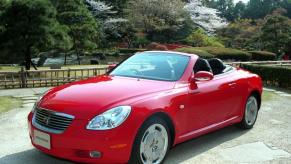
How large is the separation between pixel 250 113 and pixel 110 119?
3.75 meters

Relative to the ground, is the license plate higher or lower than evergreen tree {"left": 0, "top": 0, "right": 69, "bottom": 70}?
lower

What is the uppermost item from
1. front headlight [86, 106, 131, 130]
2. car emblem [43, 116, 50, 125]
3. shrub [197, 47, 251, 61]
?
front headlight [86, 106, 131, 130]

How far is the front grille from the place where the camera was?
4516mm

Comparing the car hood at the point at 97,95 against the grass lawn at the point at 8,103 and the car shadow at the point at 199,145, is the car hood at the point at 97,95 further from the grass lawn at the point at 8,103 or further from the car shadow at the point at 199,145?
the grass lawn at the point at 8,103

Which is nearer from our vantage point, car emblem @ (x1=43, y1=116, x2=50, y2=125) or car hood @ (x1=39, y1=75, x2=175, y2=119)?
car hood @ (x1=39, y1=75, x2=175, y2=119)

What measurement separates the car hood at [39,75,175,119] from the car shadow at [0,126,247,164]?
26.1 inches

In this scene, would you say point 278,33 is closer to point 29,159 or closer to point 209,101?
point 209,101

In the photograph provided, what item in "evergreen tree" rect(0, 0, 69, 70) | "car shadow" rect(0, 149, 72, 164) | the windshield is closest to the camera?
"car shadow" rect(0, 149, 72, 164)

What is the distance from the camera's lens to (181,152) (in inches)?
230

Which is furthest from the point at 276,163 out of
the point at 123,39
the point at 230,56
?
the point at 123,39

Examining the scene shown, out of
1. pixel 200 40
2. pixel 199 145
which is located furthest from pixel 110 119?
pixel 200 40

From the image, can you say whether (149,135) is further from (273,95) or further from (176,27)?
(176,27)

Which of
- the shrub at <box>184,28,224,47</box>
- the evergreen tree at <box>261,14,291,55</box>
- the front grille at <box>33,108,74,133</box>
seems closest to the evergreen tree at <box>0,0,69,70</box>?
the front grille at <box>33,108,74,133</box>

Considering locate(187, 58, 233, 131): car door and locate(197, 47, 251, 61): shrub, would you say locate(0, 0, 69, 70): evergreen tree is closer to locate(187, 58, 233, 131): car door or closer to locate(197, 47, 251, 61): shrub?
locate(197, 47, 251, 61): shrub
